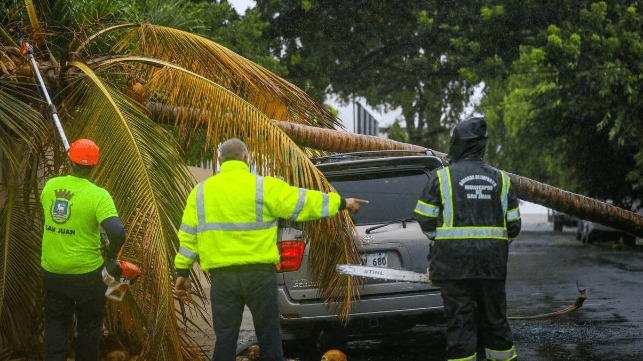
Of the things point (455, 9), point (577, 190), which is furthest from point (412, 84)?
point (577, 190)

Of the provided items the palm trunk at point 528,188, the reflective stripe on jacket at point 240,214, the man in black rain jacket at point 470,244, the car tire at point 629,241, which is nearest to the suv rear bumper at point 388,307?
the man in black rain jacket at point 470,244

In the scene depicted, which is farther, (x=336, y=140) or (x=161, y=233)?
(x=336, y=140)

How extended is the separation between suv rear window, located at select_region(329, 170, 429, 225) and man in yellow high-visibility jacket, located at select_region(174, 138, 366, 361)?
198 centimetres

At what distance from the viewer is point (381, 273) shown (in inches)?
291

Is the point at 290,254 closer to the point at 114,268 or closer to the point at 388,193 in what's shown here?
the point at 388,193

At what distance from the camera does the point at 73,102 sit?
28.1 feet

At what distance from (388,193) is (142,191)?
2002mm

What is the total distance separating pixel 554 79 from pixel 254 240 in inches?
650

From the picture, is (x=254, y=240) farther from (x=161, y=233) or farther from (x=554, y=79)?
(x=554, y=79)

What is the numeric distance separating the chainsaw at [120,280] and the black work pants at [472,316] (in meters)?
2.10

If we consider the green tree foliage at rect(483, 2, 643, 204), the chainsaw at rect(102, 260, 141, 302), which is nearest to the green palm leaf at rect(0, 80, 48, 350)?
the chainsaw at rect(102, 260, 141, 302)

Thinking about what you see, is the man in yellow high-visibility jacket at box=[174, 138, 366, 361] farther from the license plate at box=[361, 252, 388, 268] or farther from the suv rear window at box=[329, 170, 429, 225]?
the suv rear window at box=[329, 170, 429, 225]

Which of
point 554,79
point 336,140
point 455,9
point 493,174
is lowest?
point 493,174

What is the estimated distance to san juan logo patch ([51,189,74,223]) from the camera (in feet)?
21.9
